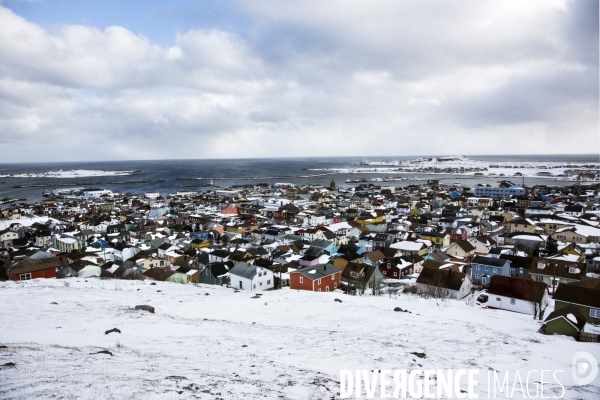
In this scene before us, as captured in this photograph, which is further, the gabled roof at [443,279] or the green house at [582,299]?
the gabled roof at [443,279]

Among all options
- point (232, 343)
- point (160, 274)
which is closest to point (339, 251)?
point (160, 274)

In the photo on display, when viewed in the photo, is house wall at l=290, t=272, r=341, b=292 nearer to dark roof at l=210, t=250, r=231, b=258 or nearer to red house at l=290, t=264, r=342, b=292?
red house at l=290, t=264, r=342, b=292

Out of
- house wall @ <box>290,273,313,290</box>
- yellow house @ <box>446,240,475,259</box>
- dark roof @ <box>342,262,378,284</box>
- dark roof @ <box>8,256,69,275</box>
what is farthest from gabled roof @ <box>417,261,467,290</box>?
dark roof @ <box>8,256,69,275</box>

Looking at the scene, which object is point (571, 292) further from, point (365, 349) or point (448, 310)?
point (365, 349)

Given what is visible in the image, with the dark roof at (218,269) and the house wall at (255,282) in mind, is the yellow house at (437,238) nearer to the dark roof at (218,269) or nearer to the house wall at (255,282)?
the house wall at (255,282)

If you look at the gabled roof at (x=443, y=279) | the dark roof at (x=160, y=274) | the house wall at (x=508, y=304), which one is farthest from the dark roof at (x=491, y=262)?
the dark roof at (x=160, y=274)

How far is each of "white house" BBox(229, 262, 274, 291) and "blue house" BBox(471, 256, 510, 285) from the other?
731 inches

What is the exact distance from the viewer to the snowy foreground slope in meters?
7.40

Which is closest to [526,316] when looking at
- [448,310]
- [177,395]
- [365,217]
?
[448,310]

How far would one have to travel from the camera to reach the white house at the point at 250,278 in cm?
2622

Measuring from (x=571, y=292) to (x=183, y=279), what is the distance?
90.0 ft

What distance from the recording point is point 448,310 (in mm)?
19531

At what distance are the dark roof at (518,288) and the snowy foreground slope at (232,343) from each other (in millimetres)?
3147

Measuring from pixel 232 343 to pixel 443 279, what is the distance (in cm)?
1992
